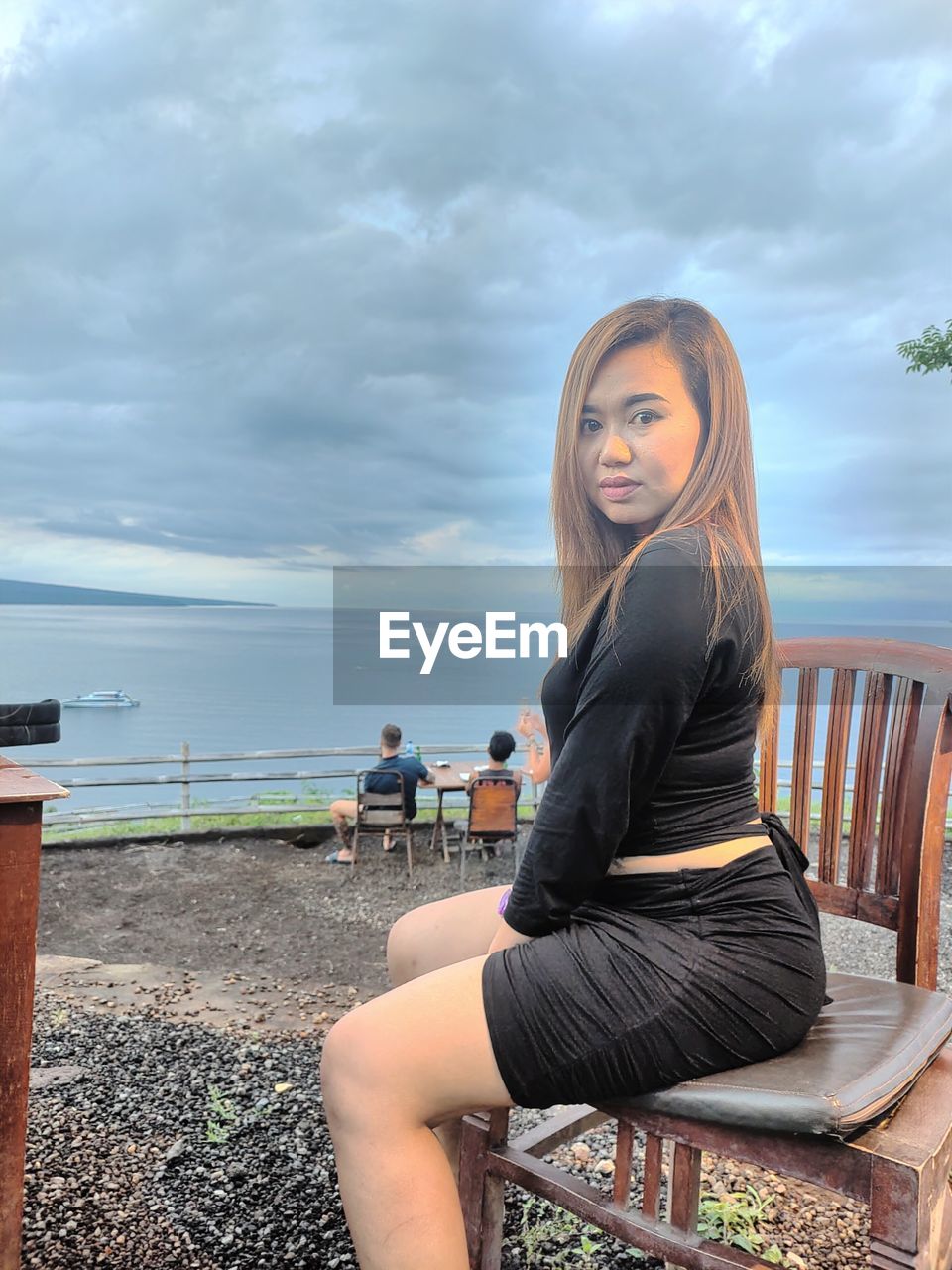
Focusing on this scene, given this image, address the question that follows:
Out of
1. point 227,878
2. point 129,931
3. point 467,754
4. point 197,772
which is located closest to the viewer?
point 129,931

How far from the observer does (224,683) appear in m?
72.6

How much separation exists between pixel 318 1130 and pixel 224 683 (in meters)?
72.9

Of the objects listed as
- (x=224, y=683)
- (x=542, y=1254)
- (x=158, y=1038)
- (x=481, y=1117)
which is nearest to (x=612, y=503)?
(x=481, y=1117)

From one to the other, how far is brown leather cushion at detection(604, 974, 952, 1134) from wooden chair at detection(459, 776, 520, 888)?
6100 mm

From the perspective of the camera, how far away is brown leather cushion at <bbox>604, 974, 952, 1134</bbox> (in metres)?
0.99

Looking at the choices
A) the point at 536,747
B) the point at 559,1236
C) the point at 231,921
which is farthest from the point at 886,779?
the point at 536,747

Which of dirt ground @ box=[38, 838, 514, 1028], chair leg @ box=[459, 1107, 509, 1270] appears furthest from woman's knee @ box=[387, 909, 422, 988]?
dirt ground @ box=[38, 838, 514, 1028]

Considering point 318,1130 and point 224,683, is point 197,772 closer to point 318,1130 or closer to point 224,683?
point 318,1130

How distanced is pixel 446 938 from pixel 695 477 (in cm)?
80

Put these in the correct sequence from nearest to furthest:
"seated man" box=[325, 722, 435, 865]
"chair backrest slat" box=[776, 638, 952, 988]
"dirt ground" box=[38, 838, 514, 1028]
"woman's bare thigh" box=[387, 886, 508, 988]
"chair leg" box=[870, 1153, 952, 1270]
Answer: "chair leg" box=[870, 1153, 952, 1270]
"woman's bare thigh" box=[387, 886, 508, 988]
"chair backrest slat" box=[776, 638, 952, 988]
"dirt ground" box=[38, 838, 514, 1028]
"seated man" box=[325, 722, 435, 865]

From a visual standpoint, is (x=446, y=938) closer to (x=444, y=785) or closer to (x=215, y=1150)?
(x=215, y=1150)

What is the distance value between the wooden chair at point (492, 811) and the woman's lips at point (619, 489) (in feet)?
20.0

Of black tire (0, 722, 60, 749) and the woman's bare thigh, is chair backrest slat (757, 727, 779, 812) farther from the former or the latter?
black tire (0, 722, 60, 749)

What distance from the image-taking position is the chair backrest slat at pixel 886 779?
61.4 inches
